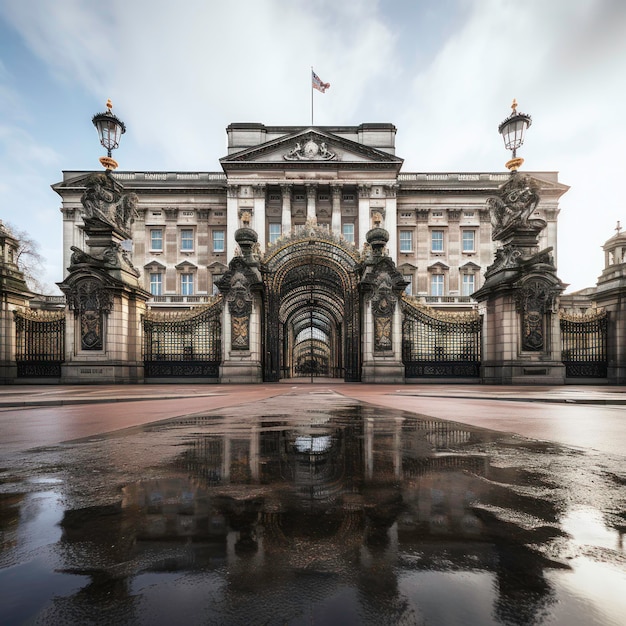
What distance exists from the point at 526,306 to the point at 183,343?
15.0 metres

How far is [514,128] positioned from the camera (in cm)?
1573

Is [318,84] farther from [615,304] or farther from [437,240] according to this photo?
[615,304]

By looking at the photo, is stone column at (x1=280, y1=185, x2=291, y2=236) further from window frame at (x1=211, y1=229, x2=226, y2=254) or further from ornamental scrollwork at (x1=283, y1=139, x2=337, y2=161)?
window frame at (x1=211, y1=229, x2=226, y2=254)

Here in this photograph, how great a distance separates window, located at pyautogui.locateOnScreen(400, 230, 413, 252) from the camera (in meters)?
46.1

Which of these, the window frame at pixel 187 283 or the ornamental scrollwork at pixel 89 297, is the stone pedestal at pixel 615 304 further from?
the window frame at pixel 187 283

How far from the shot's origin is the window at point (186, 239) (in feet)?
151

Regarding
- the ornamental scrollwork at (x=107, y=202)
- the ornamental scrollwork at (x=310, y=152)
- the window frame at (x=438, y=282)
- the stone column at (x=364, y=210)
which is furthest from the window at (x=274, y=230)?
the ornamental scrollwork at (x=107, y=202)

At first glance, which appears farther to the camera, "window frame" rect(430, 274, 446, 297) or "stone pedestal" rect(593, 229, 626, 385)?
"window frame" rect(430, 274, 446, 297)

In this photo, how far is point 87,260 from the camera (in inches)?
632

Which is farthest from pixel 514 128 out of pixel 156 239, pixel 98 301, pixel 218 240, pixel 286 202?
pixel 156 239

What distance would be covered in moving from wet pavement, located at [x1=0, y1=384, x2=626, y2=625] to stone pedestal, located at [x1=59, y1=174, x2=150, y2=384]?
44.9 feet

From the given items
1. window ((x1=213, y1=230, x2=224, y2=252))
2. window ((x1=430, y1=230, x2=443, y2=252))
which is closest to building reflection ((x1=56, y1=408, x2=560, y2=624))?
window ((x1=213, y1=230, x2=224, y2=252))

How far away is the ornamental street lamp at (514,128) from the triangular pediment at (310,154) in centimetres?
2733

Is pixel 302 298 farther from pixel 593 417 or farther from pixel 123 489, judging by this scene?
pixel 123 489
